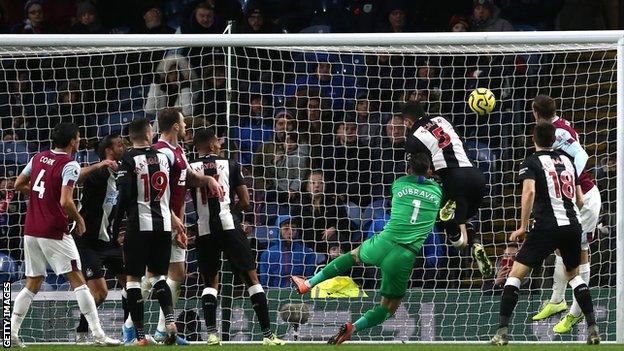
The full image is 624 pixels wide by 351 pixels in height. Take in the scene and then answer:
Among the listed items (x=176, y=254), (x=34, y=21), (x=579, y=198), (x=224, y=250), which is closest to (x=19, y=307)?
(x=176, y=254)

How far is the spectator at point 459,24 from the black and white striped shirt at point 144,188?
526cm

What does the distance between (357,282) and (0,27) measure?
6600 millimetres

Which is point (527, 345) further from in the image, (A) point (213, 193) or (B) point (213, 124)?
(B) point (213, 124)

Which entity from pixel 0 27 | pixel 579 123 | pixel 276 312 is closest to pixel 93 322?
pixel 276 312

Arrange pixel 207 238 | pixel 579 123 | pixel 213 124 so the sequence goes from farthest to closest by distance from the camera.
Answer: pixel 579 123, pixel 213 124, pixel 207 238

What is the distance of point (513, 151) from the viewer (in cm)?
1417

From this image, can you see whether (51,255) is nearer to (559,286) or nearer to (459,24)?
(559,286)

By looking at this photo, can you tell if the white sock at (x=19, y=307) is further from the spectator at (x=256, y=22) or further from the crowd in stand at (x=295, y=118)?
the spectator at (x=256, y=22)

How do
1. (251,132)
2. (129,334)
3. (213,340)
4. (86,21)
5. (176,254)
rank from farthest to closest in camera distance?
1. (86,21)
2. (251,132)
3. (176,254)
4. (129,334)
5. (213,340)

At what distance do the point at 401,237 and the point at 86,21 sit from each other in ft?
21.7

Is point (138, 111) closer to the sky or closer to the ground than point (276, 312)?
closer to the sky

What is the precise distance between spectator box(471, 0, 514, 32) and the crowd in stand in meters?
0.01

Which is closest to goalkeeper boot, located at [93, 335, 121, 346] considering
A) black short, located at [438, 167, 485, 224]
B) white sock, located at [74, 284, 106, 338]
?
white sock, located at [74, 284, 106, 338]

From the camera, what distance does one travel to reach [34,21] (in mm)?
16688
